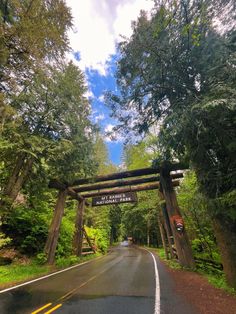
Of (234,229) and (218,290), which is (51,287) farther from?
(234,229)

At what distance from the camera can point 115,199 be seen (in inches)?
599

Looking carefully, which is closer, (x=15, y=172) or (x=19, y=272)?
(x=19, y=272)

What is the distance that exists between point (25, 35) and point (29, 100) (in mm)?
4019

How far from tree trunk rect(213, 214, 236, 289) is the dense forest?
0.10 feet

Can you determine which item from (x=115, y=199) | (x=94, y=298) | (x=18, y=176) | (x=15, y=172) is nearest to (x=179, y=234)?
(x=115, y=199)

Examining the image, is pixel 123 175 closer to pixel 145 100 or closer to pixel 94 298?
pixel 145 100

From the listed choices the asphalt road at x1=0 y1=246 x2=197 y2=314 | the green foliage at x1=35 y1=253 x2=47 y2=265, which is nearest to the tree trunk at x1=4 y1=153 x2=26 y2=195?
the green foliage at x1=35 y1=253 x2=47 y2=265

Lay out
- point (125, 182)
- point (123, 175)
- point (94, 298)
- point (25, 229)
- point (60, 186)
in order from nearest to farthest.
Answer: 1. point (94, 298)
2. point (25, 229)
3. point (123, 175)
4. point (60, 186)
5. point (125, 182)

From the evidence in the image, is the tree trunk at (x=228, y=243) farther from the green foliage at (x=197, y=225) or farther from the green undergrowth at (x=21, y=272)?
the green undergrowth at (x=21, y=272)

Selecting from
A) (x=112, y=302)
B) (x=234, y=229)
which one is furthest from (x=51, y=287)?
(x=234, y=229)

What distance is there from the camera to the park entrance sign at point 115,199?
48.7 feet

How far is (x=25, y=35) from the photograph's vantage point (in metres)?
6.35

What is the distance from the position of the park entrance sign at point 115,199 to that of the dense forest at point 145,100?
4355 millimetres

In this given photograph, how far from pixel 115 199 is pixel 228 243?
912cm
